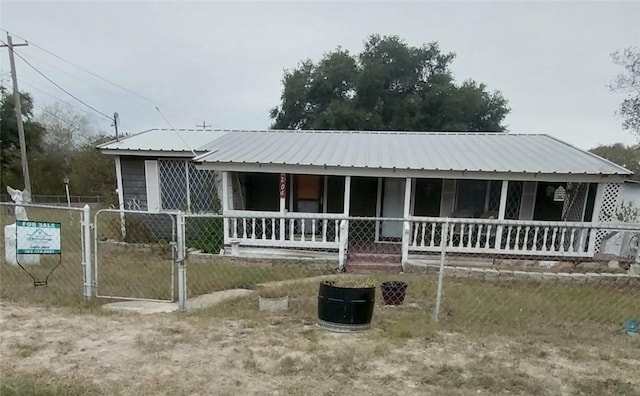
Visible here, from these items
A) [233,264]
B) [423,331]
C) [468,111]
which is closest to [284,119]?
[468,111]

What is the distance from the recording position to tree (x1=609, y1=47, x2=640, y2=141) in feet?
42.1

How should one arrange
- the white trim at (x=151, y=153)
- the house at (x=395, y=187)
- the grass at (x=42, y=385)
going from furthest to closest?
1. the white trim at (x=151, y=153)
2. the house at (x=395, y=187)
3. the grass at (x=42, y=385)

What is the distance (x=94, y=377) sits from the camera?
2963 millimetres

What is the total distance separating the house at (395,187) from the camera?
8367 millimetres

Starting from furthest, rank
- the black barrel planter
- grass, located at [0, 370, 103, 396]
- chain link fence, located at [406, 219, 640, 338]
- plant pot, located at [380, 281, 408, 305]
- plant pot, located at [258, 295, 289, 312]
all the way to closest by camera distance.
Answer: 1. plant pot, located at [380, 281, 408, 305]
2. plant pot, located at [258, 295, 289, 312]
3. chain link fence, located at [406, 219, 640, 338]
4. the black barrel planter
5. grass, located at [0, 370, 103, 396]

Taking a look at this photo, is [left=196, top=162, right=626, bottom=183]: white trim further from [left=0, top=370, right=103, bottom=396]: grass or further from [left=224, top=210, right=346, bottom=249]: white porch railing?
[left=0, top=370, right=103, bottom=396]: grass

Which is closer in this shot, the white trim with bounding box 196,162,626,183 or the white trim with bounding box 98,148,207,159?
the white trim with bounding box 196,162,626,183

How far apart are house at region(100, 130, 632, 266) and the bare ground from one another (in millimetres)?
3907

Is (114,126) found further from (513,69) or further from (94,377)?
(94,377)

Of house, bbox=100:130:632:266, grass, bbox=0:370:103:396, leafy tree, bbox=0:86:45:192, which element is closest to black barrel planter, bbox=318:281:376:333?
grass, bbox=0:370:103:396

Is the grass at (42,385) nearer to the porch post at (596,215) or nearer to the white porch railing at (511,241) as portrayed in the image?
the white porch railing at (511,241)

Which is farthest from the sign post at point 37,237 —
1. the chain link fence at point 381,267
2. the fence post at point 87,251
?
the fence post at point 87,251

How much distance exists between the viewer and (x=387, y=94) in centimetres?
2664

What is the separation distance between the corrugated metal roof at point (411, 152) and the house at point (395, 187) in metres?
0.03
